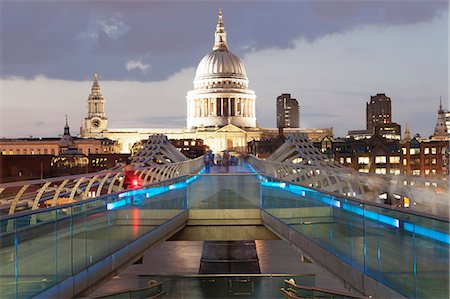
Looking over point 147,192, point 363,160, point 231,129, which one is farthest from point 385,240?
point 231,129

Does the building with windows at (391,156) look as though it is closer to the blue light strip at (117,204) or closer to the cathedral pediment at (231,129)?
the cathedral pediment at (231,129)

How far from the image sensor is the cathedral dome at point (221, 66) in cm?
17600

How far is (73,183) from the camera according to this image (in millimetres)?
12859

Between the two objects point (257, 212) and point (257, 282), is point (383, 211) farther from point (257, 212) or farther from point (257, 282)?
point (257, 212)

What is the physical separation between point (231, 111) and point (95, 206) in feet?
556

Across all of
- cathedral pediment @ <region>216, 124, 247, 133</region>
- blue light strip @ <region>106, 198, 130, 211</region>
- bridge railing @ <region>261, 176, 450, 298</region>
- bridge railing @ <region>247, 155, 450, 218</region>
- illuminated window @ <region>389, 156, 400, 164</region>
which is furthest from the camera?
cathedral pediment @ <region>216, 124, 247, 133</region>

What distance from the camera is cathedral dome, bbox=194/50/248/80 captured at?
176 metres

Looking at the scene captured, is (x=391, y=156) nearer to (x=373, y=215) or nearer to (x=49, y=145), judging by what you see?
(x=49, y=145)

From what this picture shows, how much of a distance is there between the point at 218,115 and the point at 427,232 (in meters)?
171

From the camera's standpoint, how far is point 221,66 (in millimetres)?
176625

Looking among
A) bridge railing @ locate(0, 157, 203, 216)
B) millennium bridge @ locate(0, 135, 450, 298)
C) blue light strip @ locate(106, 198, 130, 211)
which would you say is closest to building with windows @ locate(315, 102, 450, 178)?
millennium bridge @ locate(0, 135, 450, 298)

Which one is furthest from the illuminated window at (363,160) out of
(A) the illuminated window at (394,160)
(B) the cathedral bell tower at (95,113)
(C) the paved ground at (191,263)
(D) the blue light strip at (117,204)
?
(D) the blue light strip at (117,204)

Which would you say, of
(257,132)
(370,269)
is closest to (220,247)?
(370,269)

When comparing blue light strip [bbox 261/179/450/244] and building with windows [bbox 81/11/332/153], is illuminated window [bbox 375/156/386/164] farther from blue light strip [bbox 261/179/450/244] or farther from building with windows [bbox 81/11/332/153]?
blue light strip [bbox 261/179/450/244]
